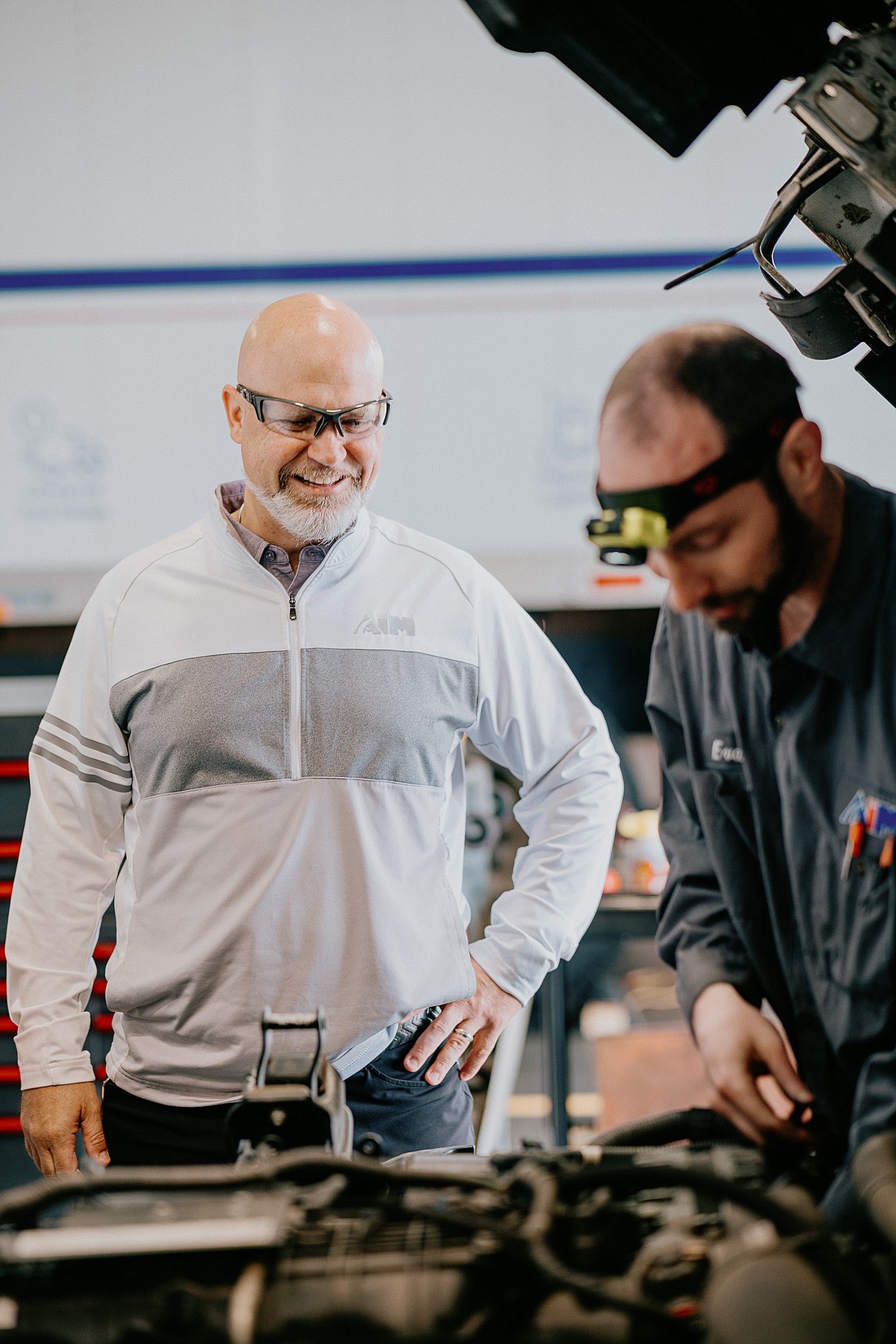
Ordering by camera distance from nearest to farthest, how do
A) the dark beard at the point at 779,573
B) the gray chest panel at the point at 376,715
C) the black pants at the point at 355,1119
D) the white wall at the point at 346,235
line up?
the dark beard at the point at 779,573 < the black pants at the point at 355,1119 < the gray chest panel at the point at 376,715 < the white wall at the point at 346,235

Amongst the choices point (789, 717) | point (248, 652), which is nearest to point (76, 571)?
point (248, 652)

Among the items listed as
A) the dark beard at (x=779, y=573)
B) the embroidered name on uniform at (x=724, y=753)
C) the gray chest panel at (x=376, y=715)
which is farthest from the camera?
the gray chest panel at (x=376, y=715)

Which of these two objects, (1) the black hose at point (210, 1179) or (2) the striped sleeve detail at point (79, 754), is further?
(2) the striped sleeve detail at point (79, 754)

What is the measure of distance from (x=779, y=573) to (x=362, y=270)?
2.13m

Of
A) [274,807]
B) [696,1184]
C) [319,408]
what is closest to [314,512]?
[319,408]

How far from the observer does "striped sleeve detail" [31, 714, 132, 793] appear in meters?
2.04

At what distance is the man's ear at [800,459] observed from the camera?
1118mm

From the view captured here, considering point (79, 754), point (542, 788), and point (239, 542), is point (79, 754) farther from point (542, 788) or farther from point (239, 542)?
point (542, 788)

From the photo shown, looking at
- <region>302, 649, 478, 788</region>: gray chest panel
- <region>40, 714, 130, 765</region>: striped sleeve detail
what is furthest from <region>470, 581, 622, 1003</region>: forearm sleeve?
<region>40, 714, 130, 765</region>: striped sleeve detail

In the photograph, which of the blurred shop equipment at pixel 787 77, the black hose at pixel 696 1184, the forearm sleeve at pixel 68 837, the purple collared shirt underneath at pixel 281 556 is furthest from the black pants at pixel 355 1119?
the blurred shop equipment at pixel 787 77

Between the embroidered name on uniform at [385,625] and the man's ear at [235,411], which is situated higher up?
the man's ear at [235,411]

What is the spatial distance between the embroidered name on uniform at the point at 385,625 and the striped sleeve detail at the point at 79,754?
18.8 inches

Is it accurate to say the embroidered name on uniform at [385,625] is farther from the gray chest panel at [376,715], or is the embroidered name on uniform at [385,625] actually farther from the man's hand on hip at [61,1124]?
the man's hand on hip at [61,1124]

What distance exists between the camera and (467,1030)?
201 cm
